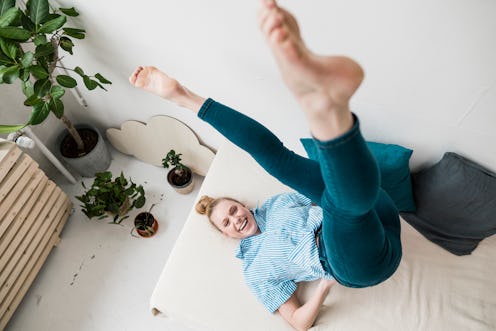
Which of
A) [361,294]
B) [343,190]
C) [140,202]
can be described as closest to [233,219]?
[361,294]

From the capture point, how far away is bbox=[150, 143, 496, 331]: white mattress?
1172 mm

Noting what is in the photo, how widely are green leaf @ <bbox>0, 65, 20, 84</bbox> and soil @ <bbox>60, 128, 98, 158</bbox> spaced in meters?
0.70

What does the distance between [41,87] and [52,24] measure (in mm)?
272

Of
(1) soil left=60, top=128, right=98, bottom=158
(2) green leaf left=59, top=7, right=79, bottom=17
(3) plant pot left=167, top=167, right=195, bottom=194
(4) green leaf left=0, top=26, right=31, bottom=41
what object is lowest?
(1) soil left=60, top=128, right=98, bottom=158

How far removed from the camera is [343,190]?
2.35 feet

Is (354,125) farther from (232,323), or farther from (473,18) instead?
(232,323)

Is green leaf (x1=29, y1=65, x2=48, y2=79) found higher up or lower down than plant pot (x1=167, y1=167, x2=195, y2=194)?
higher up

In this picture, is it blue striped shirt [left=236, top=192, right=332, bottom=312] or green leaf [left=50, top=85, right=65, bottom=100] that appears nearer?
blue striped shirt [left=236, top=192, right=332, bottom=312]

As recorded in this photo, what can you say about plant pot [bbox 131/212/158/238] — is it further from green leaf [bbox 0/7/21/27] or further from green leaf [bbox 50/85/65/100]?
green leaf [bbox 0/7/21/27]

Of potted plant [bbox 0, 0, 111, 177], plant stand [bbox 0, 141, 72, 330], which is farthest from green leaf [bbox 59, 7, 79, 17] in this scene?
plant stand [bbox 0, 141, 72, 330]

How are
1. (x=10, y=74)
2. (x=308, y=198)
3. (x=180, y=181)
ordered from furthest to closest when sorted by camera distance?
1. (x=180, y=181)
2. (x=10, y=74)
3. (x=308, y=198)

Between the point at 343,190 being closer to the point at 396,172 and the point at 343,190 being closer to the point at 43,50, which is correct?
the point at 396,172

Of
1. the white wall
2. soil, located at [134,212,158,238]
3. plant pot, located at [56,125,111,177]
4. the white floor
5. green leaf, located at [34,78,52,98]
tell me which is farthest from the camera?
plant pot, located at [56,125,111,177]

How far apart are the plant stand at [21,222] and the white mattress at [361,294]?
751 mm
